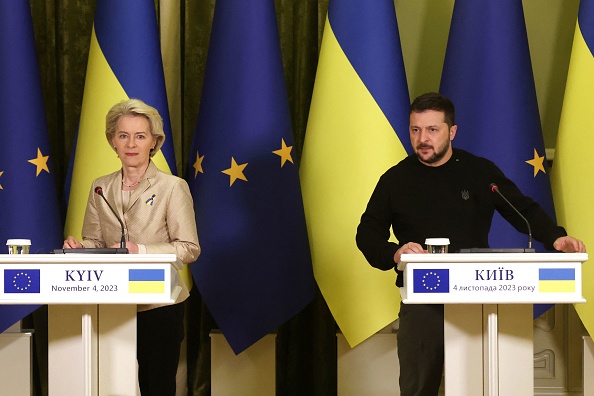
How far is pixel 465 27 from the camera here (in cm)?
430

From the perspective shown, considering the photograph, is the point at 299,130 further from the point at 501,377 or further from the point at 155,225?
the point at 501,377

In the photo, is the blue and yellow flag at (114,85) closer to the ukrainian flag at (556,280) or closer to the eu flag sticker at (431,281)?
the eu flag sticker at (431,281)

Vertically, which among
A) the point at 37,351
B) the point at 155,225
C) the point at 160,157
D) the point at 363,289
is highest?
the point at 160,157

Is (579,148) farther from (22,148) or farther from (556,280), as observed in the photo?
(22,148)

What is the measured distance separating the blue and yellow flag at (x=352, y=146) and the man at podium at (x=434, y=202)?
772 mm

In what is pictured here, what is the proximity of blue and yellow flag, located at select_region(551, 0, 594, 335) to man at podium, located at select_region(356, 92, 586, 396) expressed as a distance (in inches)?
33.9

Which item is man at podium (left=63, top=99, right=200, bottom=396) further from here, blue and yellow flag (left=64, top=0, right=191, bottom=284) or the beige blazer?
blue and yellow flag (left=64, top=0, right=191, bottom=284)

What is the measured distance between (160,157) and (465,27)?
159 centimetres

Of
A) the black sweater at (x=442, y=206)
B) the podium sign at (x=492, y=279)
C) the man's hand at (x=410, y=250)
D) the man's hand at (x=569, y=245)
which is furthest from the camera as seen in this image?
the black sweater at (x=442, y=206)

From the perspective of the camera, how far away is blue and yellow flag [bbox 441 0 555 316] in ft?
13.7

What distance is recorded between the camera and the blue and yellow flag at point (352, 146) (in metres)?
4.13

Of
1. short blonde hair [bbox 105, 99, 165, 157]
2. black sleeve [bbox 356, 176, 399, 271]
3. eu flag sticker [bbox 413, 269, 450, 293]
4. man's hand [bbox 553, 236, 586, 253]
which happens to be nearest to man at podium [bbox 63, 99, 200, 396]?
short blonde hair [bbox 105, 99, 165, 157]

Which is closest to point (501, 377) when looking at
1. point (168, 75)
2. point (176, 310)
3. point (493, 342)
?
point (493, 342)

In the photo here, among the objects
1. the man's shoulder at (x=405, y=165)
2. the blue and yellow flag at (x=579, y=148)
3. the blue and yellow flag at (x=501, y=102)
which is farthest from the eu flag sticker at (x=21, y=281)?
the blue and yellow flag at (x=579, y=148)
